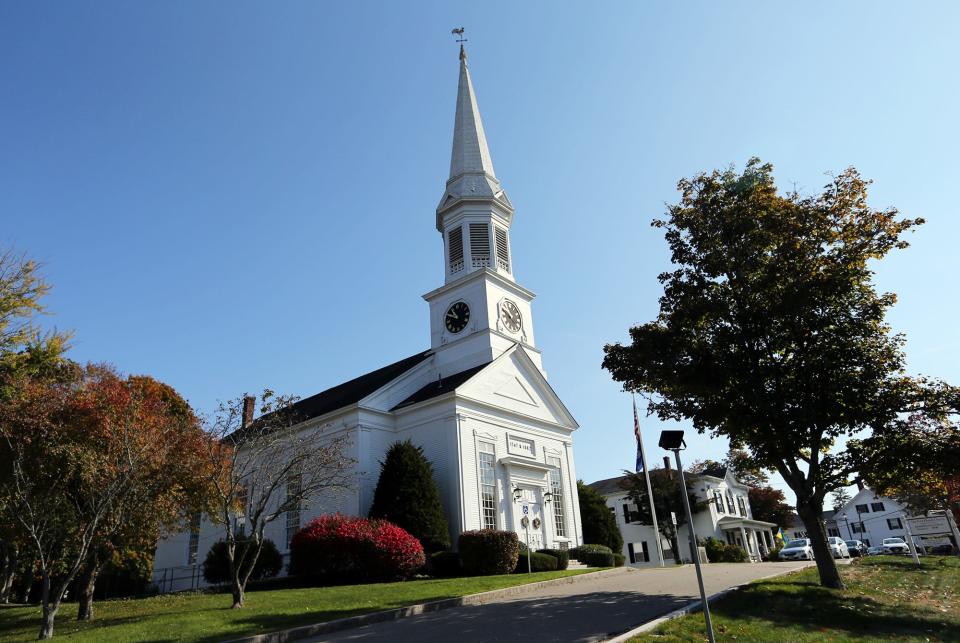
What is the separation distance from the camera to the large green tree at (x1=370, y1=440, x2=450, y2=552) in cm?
2344

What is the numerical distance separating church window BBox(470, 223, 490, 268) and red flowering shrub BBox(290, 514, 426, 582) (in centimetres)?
1599

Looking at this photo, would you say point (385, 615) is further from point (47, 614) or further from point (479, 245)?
point (479, 245)

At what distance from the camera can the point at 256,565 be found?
25172 millimetres

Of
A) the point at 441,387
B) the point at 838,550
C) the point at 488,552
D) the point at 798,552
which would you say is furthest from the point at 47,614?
the point at 838,550

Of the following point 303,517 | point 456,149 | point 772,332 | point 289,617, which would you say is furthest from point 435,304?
point 289,617

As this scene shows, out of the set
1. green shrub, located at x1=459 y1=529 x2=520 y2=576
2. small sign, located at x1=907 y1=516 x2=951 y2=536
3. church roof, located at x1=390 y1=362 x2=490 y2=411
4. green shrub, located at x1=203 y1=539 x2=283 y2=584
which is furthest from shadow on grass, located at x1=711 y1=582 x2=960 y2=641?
small sign, located at x1=907 y1=516 x2=951 y2=536

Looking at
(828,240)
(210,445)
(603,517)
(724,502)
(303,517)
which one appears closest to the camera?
(828,240)

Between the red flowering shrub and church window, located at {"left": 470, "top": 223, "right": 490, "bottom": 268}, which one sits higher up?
church window, located at {"left": 470, "top": 223, "right": 490, "bottom": 268}

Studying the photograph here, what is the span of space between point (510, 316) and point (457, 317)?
112 inches

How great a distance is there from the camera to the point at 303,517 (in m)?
27.6

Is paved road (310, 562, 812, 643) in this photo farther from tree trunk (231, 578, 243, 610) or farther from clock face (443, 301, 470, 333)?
clock face (443, 301, 470, 333)

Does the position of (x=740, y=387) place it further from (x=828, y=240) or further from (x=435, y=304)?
(x=435, y=304)

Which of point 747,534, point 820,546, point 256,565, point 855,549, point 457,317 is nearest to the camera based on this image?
point 820,546

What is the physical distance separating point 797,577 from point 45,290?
2325 centimetres
